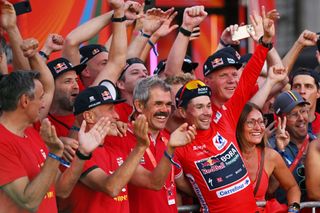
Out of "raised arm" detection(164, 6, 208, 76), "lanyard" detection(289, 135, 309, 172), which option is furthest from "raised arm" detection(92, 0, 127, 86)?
"lanyard" detection(289, 135, 309, 172)

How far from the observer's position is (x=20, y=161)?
5.82 meters

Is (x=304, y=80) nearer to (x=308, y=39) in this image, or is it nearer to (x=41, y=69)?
(x=308, y=39)

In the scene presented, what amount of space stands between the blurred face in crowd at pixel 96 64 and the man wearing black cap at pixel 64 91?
1.67ft

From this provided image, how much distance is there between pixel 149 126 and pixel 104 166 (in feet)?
2.12

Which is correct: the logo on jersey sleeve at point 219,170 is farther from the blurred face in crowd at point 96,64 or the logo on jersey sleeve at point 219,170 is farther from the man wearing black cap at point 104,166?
the blurred face in crowd at point 96,64

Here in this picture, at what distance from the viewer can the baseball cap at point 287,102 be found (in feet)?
26.7

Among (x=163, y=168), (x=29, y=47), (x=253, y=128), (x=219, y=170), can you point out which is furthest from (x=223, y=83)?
(x=29, y=47)

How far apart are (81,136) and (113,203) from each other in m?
0.71

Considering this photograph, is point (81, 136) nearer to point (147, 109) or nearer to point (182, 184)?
point (147, 109)

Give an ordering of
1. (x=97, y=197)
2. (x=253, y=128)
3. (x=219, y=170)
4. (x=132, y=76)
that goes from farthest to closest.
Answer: (x=132, y=76)
(x=253, y=128)
(x=219, y=170)
(x=97, y=197)

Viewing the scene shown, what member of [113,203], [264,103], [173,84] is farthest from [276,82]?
[113,203]

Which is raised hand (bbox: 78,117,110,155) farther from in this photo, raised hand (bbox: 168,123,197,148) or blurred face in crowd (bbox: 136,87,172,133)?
blurred face in crowd (bbox: 136,87,172,133)

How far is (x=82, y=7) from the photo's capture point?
9.60 meters

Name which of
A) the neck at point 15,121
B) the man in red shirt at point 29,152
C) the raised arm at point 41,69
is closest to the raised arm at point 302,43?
the raised arm at point 41,69
